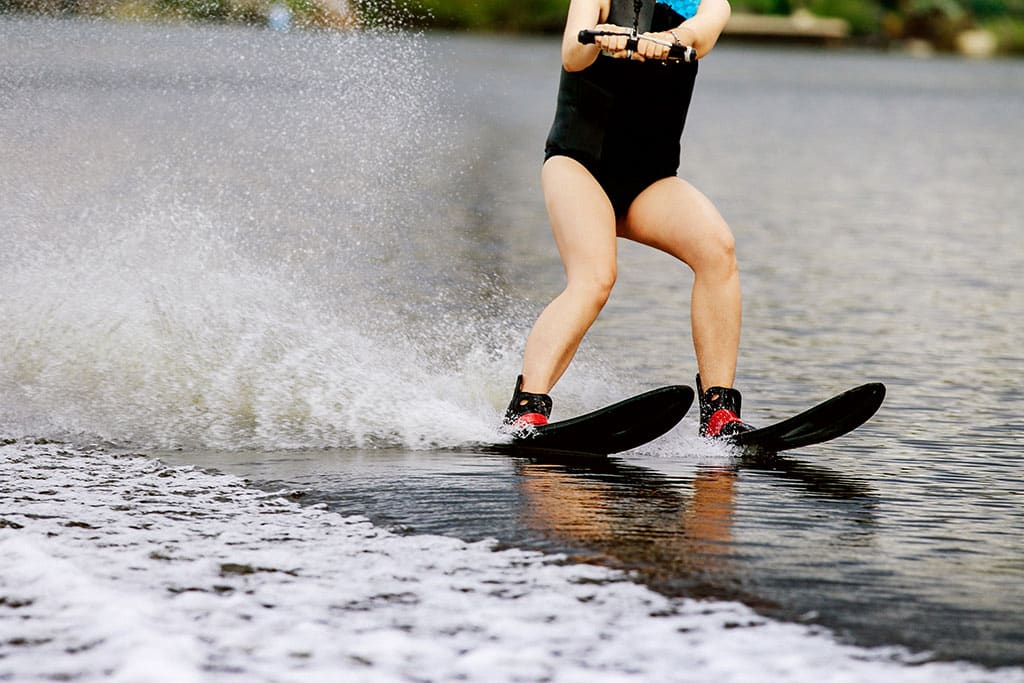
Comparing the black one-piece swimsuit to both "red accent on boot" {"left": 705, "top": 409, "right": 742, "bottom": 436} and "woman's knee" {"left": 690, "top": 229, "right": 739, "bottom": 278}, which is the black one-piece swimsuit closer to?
"woman's knee" {"left": 690, "top": 229, "right": 739, "bottom": 278}

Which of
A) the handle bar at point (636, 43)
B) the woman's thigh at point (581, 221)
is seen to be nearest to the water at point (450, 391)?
the woman's thigh at point (581, 221)

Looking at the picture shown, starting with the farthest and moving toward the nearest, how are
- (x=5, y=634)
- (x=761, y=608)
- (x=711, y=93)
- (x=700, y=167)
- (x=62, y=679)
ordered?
(x=711, y=93)
(x=700, y=167)
(x=761, y=608)
(x=5, y=634)
(x=62, y=679)

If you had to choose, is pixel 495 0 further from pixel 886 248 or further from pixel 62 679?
pixel 62 679

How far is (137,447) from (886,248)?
9.08 m

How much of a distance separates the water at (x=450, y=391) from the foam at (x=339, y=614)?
16 millimetres

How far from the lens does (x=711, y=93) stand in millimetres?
49031

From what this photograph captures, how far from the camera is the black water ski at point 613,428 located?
5.77m

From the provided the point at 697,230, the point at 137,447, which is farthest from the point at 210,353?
the point at 697,230

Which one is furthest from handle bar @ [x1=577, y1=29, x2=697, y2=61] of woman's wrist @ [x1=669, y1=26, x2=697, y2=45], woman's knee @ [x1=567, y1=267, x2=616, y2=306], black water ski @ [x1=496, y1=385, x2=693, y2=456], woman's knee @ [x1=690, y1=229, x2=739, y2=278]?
black water ski @ [x1=496, y1=385, x2=693, y2=456]

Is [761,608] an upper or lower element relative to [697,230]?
lower

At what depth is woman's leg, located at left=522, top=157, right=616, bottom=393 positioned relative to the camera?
5980 millimetres

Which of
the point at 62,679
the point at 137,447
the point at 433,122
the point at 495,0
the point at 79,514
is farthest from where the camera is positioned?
the point at 495,0

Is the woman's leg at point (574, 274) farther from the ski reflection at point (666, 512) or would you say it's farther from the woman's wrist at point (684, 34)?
the woman's wrist at point (684, 34)

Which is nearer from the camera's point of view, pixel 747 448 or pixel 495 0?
pixel 747 448
